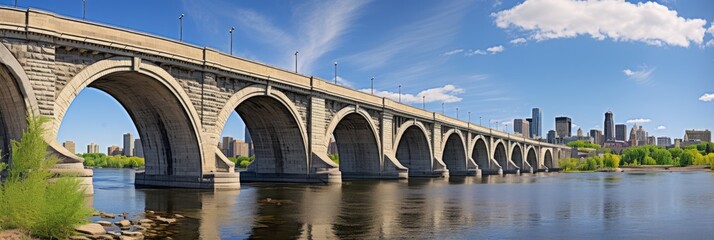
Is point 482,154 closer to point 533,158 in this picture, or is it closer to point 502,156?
point 502,156

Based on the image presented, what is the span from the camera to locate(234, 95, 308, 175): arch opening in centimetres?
5403

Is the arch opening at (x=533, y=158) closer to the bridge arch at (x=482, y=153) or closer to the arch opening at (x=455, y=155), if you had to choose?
the bridge arch at (x=482, y=153)

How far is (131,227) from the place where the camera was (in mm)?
Result: 21391

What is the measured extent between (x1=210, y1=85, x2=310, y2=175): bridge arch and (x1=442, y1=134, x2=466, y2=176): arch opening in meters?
49.2

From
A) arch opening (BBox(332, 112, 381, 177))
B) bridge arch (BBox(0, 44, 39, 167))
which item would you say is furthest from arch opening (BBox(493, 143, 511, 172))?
bridge arch (BBox(0, 44, 39, 167))

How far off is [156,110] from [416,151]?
50.2 metres

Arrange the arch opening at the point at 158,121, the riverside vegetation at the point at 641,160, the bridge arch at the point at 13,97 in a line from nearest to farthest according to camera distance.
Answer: the bridge arch at the point at 13,97, the arch opening at the point at 158,121, the riverside vegetation at the point at 641,160

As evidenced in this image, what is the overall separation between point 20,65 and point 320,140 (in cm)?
3002

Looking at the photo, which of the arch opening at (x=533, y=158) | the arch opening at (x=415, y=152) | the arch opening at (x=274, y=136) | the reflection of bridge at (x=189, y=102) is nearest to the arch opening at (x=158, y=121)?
the reflection of bridge at (x=189, y=102)

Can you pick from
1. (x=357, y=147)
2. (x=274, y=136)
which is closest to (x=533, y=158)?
(x=357, y=147)

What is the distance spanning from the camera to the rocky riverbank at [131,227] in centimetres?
1780

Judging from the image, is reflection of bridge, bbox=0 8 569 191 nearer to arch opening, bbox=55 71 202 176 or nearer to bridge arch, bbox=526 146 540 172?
arch opening, bbox=55 71 202 176

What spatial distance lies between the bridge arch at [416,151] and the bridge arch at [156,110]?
44987mm

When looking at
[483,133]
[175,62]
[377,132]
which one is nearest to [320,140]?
[377,132]
